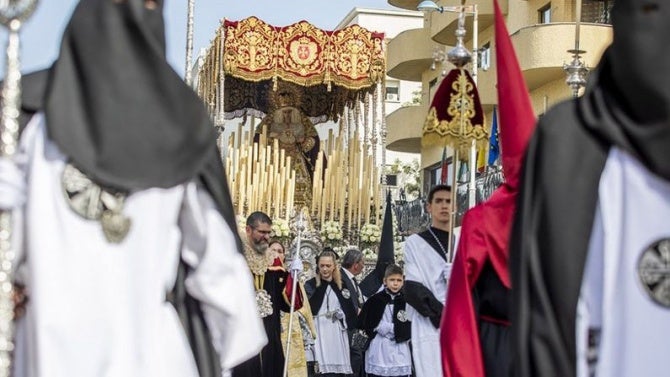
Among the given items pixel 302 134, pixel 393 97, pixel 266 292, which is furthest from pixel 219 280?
pixel 393 97

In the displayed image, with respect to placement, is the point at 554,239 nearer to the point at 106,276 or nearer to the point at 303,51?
the point at 106,276

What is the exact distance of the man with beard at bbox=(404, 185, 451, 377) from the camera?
9352mm

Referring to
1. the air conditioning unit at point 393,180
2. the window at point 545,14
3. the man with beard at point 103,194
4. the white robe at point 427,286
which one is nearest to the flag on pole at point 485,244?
the man with beard at point 103,194

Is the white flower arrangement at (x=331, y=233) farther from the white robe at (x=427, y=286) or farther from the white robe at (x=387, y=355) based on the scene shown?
the white robe at (x=427, y=286)

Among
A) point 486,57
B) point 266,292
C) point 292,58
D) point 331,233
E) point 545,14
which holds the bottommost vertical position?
point 266,292

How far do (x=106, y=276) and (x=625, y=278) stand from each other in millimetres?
1750

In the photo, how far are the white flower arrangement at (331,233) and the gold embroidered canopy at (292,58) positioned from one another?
104 inches

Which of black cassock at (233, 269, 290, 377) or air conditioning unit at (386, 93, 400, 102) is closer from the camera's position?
black cassock at (233, 269, 290, 377)

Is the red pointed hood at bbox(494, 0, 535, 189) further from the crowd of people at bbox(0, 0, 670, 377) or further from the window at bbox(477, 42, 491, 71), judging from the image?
the window at bbox(477, 42, 491, 71)

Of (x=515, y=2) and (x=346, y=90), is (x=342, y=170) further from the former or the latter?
(x=515, y=2)

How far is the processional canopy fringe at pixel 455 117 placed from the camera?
9320 mm

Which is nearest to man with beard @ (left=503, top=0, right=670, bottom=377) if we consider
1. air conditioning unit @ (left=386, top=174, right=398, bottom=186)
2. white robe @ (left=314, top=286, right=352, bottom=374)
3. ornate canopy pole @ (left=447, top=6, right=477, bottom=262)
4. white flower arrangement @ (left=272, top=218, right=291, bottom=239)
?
ornate canopy pole @ (left=447, top=6, right=477, bottom=262)

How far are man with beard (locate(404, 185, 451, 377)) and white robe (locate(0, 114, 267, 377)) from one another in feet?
14.6

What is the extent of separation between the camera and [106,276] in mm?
4656
